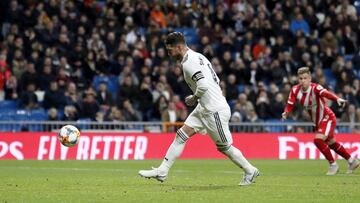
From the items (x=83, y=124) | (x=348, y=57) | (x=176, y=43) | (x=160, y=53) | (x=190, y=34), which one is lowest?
(x=83, y=124)

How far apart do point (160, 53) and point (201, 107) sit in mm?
16011

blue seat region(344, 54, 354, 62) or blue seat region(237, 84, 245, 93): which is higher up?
blue seat region(344, 54, 354, 62)

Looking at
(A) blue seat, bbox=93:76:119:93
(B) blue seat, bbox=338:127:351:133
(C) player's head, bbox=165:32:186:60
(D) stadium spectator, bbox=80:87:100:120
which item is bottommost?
(B) blue seat, bbox=338:127:351:133

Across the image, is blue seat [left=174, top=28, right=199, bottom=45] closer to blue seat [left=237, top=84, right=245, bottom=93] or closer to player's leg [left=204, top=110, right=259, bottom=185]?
blue seat [left=237, top=84, right=245, bottom=93]

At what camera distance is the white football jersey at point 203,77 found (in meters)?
13.6

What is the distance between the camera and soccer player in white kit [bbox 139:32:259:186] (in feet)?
44.8

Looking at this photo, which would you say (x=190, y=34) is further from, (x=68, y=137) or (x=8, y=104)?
(x=68, y=137)

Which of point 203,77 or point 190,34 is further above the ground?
point 190,34

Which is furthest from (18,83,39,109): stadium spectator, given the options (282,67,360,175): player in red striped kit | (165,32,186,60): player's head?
(165,32,186,60): player's head

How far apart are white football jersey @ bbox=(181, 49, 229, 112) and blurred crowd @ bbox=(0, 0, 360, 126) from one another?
12842mm

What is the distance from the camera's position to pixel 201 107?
14.0 metres

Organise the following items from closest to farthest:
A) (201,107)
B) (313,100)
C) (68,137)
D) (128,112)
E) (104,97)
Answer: (201,107) < (68,137) < (313,100) < (128,112) < (104,97)

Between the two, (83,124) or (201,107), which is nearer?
(201,107)

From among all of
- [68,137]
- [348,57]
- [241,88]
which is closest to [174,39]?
[68,137]
